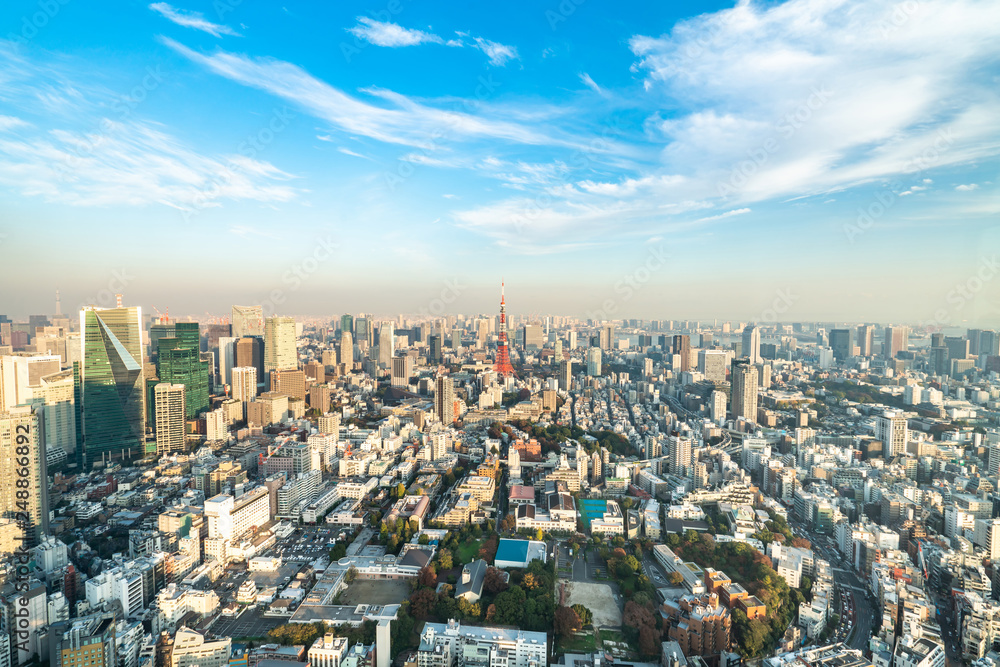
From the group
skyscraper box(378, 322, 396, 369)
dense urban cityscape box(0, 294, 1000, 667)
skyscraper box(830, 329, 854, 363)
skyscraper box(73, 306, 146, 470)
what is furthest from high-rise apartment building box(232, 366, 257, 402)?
skyscraper box(830, 329, 854, 363)

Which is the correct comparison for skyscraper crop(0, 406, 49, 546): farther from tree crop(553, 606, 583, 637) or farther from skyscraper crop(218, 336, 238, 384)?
skyscraper crop(218, 336, 238, 384)

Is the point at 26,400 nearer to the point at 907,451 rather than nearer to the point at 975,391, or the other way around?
the point at 907,451

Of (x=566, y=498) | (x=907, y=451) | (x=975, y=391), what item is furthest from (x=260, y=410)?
(x=975, y=391)

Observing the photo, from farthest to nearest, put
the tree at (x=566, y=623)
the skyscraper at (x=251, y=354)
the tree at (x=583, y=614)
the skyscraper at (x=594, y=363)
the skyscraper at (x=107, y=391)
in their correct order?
1. the skyscraper at (x=594, y=363)
2. the skyscraper at (x=251, y=354)
3. the skyscraper at (x=107, y=391)
4. the tree at (x=583, y=614)
5. the tree at (x=566, y=623)

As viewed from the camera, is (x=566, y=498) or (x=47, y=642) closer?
(x=47, y=642)

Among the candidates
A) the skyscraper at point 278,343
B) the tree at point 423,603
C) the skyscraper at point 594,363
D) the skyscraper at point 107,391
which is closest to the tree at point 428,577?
the tree at point 423,603

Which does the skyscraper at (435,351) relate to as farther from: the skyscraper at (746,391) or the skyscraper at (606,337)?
the skyscraper at (746,391)
